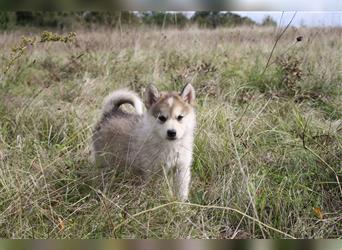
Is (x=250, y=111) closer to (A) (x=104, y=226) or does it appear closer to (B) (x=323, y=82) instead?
(B) (x=323, y=82)

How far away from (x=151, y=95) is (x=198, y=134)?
311mm

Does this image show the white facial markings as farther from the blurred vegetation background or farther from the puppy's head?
the blurred vegetation background

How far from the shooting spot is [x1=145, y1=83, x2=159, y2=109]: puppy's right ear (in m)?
2.37

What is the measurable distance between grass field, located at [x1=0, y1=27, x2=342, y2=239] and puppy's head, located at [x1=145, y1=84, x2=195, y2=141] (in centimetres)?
13

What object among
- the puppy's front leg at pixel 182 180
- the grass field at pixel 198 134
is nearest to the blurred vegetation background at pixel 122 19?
the grass field at pixel 198 134

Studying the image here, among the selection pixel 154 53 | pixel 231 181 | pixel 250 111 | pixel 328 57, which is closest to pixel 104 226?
pixel 231 181

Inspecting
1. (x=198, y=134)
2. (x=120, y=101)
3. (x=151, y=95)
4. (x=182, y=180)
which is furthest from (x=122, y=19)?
(x=182, y=180)

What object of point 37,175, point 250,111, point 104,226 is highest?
point 250,111

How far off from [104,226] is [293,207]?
0.81 metres

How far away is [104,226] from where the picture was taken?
197 cm

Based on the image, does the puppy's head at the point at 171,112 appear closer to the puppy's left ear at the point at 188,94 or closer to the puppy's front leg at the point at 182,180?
the puppy's left ear at the point at 188,94

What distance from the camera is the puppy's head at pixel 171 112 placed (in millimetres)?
2332

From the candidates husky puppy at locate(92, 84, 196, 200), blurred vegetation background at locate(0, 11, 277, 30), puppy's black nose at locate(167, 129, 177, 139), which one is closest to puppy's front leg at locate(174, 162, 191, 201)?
husky puppy at locate(92, 84, 196, 200)

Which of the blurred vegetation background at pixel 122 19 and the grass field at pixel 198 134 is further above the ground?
the blurred vegetation background at pixel 122 19
